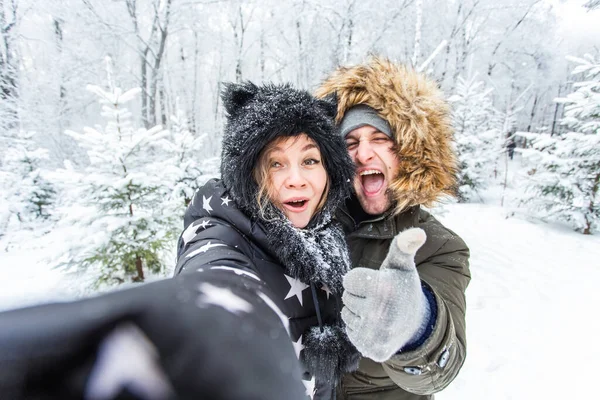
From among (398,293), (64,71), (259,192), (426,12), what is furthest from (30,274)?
(426,12)

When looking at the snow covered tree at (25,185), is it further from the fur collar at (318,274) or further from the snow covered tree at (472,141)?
the snow covered tree at (472,141)

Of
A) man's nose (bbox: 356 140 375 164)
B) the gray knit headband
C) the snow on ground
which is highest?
the gray knit headband

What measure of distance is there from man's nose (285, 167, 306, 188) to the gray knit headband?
569mm

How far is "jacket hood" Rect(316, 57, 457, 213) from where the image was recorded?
5.13 ft

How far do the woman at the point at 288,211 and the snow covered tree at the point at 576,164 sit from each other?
362 inches

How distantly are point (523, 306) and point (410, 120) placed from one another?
4.76 m

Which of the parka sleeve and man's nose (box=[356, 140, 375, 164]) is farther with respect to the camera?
man's nose (box=[356, 140, 375, 164])

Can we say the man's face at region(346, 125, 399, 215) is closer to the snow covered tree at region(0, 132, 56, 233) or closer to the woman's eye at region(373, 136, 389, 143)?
the woman's eye at region(373, 136, 389, 143)

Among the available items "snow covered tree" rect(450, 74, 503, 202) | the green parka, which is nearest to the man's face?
the green parka

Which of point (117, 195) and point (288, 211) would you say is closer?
point (288, 211)

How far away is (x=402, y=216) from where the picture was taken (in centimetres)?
158

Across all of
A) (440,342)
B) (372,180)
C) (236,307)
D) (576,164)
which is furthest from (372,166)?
(576,164)

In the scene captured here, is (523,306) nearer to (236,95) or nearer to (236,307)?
(236,95)

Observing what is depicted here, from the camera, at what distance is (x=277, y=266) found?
48.4 inches
